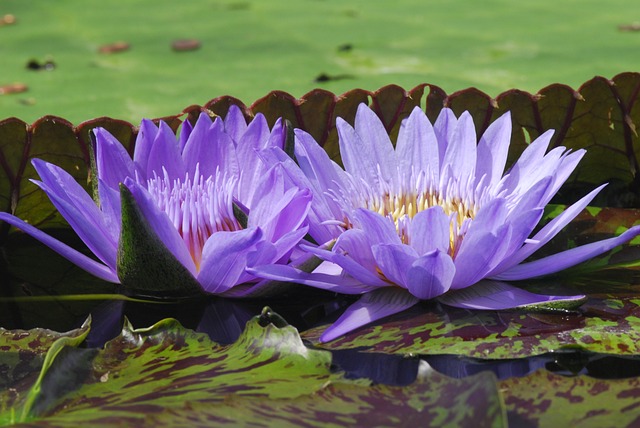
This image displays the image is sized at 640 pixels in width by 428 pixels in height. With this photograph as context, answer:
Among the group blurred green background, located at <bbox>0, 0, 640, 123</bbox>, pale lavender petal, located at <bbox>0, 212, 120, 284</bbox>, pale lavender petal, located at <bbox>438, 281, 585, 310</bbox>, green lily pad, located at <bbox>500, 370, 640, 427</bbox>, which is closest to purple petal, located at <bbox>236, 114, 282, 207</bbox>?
pale lavender petal, located at <bbox>0, 212, 120, 284</bbox>

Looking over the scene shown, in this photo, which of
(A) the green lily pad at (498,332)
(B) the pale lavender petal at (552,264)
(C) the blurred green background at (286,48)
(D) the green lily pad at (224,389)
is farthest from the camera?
(C) the blurred green background at (286,48)

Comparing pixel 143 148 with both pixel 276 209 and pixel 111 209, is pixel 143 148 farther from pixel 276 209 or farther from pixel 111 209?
pixel 276 209

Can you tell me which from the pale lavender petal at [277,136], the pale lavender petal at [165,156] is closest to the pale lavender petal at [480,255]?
the pale lavender petal at [277,136]

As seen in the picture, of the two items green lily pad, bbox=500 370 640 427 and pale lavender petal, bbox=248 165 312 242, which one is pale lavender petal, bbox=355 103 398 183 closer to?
pale lavender petal, bbox=248 165 312 242

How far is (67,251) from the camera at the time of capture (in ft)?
3.58

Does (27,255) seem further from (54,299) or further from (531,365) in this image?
(531,365)

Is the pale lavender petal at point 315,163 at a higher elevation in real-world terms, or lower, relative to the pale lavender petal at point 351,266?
higher

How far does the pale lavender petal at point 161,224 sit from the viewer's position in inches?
37.7

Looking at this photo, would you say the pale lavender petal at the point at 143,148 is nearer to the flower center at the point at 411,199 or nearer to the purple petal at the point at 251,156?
the purple petal at the point at 251,156

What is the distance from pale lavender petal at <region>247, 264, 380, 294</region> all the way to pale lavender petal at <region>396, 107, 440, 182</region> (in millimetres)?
219

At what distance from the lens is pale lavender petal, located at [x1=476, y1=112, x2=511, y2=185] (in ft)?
3.88

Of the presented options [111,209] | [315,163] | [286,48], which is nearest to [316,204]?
[315,163]

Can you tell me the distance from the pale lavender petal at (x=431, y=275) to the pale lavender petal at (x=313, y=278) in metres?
0.07

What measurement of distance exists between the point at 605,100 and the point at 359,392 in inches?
30.8
